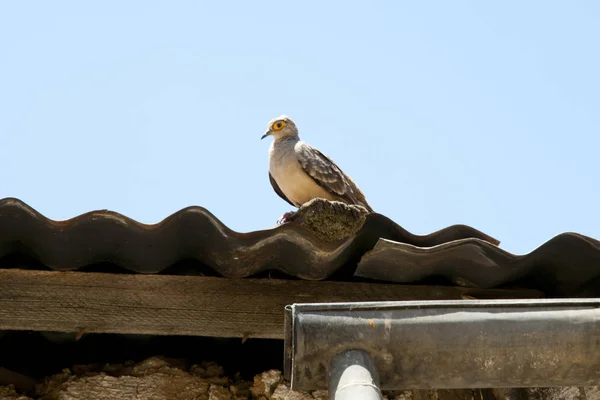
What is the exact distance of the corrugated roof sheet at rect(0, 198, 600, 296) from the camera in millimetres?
3633

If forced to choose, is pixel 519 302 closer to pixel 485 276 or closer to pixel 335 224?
pixel 485 276

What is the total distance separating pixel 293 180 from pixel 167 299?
2.47 metres

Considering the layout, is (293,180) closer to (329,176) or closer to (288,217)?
(329,176)

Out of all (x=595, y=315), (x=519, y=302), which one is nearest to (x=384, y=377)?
(x=519, y=302)

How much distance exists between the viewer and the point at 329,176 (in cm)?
603

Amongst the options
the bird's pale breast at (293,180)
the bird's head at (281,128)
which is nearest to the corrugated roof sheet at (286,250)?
the bird's pale breast at (293,180)

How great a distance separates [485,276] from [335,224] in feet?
2.36

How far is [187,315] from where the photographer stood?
388cm

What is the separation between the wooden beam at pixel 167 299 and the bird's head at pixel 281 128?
3301 millimetres

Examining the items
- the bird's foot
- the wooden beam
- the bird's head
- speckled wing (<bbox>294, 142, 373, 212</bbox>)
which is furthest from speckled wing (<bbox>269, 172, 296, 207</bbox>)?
the wooden beam

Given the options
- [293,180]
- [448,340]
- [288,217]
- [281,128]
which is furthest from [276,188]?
[448,340]

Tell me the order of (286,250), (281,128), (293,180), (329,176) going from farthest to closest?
(281,128)
(293,180)
(329,176)
(286,250)

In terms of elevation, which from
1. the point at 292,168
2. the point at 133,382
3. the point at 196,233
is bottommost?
the point at 133,382

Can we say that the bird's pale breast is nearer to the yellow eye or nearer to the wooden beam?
the yellow eye
